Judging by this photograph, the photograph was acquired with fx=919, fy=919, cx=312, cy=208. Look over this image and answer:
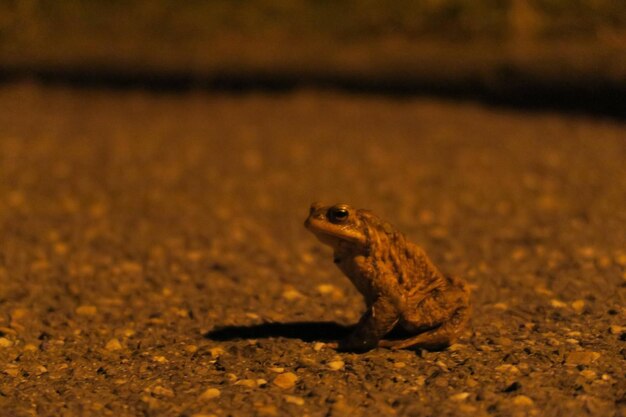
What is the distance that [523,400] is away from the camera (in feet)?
10.6

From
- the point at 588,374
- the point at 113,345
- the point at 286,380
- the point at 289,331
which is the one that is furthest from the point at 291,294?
the point at 588,374

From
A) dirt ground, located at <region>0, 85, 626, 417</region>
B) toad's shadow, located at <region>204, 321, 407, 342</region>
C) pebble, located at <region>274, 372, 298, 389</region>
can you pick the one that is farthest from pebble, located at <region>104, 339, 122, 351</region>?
pebble, located at <region>274, 372, 298, 389</region>

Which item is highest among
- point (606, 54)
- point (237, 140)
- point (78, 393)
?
point (606, 54)

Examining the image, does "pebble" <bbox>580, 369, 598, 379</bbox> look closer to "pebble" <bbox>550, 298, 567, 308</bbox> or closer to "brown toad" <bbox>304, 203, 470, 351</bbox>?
"brown toad" <bbox>304, 203, 470, 351</bbox>

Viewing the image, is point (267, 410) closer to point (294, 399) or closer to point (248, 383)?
point (294, 399)

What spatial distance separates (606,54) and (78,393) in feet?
24.5

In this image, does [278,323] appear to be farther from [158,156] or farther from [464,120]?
[464,120]

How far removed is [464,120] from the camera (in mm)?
9383

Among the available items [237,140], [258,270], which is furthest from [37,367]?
[237,140]

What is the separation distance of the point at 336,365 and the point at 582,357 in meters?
0.97

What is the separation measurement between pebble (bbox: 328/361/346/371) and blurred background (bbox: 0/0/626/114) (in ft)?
20.7

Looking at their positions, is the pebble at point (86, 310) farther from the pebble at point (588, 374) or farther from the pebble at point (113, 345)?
the pebble at point (588, 374)

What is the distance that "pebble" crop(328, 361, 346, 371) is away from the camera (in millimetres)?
3539

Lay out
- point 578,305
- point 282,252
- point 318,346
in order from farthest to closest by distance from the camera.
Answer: point 282,252 → point 578,305 → point 318,346
